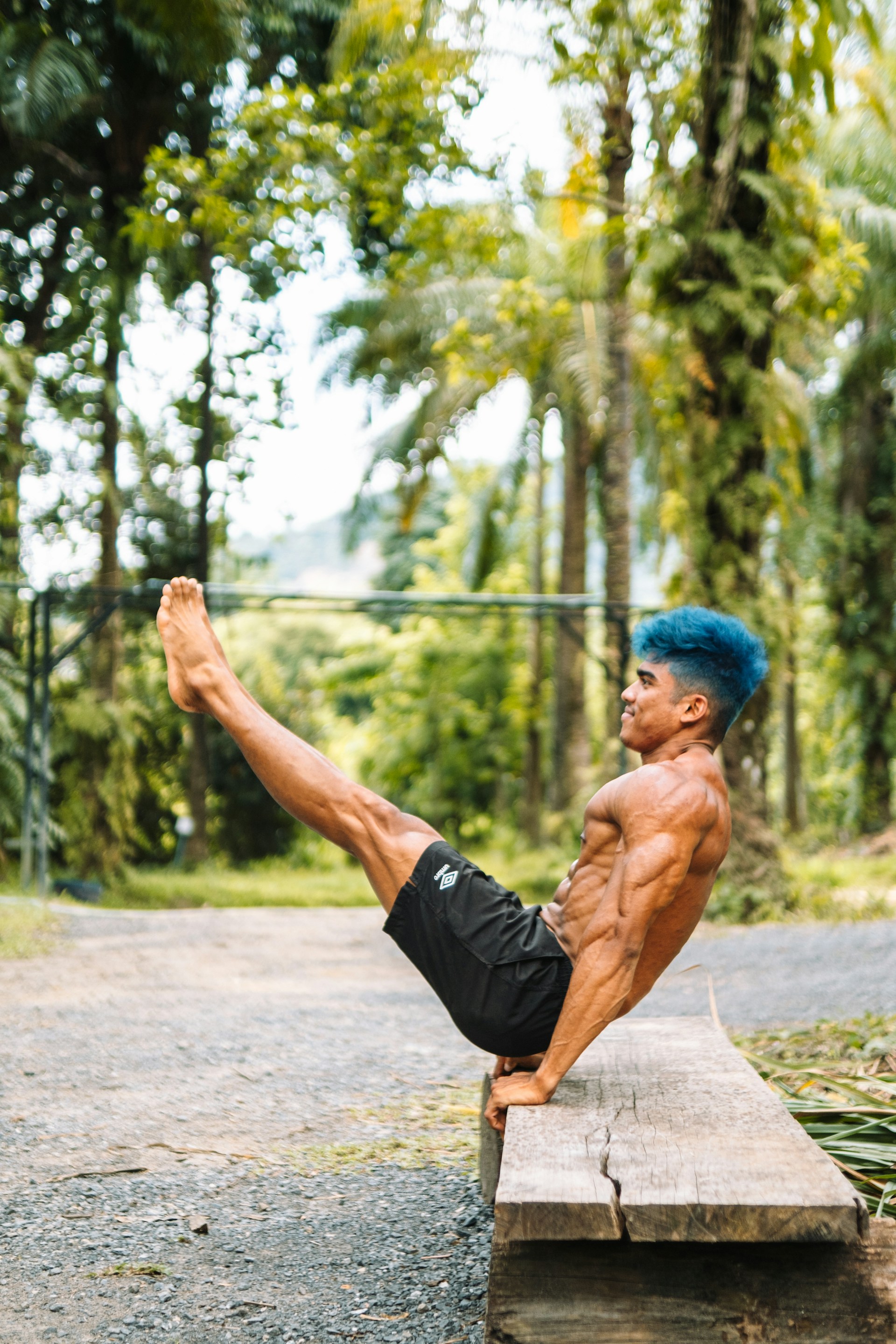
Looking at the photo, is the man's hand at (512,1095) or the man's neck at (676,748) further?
the man's neck at (676,748)

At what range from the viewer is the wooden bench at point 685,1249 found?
5.20 ft

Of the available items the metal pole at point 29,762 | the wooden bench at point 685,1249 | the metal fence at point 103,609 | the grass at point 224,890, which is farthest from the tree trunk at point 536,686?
the wooden bench at point 685,1249

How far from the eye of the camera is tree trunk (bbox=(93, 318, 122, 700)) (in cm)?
1349

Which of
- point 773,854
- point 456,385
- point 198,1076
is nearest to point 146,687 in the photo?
point 456,385

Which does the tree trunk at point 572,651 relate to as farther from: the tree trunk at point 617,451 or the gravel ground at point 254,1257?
the gravel ground at point 254,1257

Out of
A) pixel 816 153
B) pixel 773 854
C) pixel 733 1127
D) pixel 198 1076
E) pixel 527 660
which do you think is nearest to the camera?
pixel 733 1127

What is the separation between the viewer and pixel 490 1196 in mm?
2828

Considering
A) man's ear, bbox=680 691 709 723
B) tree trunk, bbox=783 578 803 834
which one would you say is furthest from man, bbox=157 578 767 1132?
tree trunk, bbox=783 578 803 834

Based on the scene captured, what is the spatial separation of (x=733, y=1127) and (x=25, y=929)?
22.7 feet

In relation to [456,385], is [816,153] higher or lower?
higher

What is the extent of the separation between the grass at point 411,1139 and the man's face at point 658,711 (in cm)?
149

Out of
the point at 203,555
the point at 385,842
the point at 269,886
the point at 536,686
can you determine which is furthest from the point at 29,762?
the point at 536,686

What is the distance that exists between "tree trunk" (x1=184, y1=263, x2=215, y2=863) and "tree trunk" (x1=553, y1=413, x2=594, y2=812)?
455cm

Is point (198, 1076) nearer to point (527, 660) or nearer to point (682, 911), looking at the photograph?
point (682, 911)
